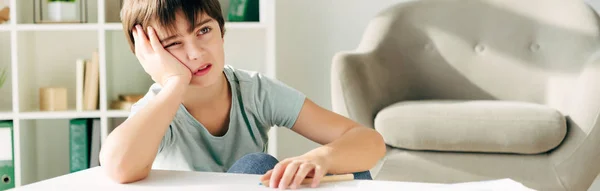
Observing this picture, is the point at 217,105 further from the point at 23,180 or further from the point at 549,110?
the point at 23,180

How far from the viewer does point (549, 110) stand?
2160mm

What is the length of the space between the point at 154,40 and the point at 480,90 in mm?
1748

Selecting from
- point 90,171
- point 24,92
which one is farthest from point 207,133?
point 24,92

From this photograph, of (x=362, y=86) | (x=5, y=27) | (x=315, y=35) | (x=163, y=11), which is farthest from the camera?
(x=315, y=35)

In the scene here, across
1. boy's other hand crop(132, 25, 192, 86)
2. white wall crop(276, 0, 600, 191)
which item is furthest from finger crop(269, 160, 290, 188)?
white wall crop(276, 0, 600, 191)

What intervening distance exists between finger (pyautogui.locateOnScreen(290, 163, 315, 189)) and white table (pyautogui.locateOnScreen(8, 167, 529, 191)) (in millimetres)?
10

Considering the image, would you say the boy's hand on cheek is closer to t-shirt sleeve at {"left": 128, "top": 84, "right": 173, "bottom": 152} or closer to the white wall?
t-shirt sleeve at {"left": 128, "top": 84, "right": 173, "bottom": 152}

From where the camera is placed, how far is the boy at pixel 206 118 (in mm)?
1101

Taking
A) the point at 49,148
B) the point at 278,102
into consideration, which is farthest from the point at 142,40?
the point at 49,148

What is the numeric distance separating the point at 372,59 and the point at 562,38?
0.69m

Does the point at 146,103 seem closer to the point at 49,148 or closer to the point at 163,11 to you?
the point at 163,11

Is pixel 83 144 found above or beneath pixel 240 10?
beneath

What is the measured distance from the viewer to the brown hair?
1240 millimetres

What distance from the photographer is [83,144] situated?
2.72 meters
